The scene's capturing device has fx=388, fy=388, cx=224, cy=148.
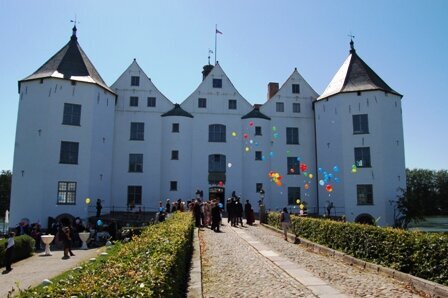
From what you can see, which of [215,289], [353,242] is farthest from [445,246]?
[215,289]

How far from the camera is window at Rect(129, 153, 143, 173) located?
115 ft

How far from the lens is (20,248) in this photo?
21.1 metres

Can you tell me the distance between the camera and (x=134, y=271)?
5398 millimetres

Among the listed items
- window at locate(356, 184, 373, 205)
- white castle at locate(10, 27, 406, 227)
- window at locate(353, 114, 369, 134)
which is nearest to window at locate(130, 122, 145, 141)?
white castle at locate(10, 27, 406, 227)

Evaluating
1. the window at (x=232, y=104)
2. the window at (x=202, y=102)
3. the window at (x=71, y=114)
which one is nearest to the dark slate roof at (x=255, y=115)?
the window at (x=232, y=104)

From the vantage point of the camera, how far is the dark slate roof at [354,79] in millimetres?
33875

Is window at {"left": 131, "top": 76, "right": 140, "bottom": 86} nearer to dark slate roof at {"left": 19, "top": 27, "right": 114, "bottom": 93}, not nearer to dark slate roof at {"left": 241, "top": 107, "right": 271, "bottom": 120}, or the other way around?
dark slate roof at {"left": 19, "top": 27, "right": 114, "bottom": 93}

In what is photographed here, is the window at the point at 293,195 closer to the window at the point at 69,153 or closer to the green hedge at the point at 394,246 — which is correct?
the window at the point at 69,153

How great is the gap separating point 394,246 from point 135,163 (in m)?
27.6

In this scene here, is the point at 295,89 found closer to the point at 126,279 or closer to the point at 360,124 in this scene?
the point at 360,124

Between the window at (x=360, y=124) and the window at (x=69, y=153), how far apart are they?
2313 cm

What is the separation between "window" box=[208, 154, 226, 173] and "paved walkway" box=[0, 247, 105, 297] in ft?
51.0

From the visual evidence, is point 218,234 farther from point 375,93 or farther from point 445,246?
point 375,93

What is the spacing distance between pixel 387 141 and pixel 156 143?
20153mm
